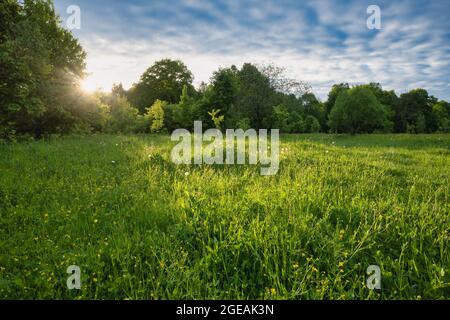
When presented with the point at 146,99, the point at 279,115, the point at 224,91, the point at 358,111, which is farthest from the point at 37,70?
the point at 358,111

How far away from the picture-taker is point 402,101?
2891 inches

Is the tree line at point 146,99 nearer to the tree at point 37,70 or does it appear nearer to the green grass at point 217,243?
the tree at point 37,70

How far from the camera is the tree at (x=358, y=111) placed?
53625 mm

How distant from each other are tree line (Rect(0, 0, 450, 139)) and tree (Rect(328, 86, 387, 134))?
176 mm

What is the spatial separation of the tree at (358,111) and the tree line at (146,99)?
176mm

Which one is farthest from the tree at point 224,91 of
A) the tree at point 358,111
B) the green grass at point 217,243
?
the green grass at point 217,243

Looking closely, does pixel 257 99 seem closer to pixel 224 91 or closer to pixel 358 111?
pixel 224 91

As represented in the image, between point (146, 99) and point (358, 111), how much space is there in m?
43.2

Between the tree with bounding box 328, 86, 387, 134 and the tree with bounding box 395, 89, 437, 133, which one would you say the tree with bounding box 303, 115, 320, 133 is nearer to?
the tree with bounding box 328, 86, 387, 134

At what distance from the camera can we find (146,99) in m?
60.9

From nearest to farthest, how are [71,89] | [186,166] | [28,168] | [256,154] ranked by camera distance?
1. [28,168]
2. [186,166]
3. [256,154]
4. [71,89]
